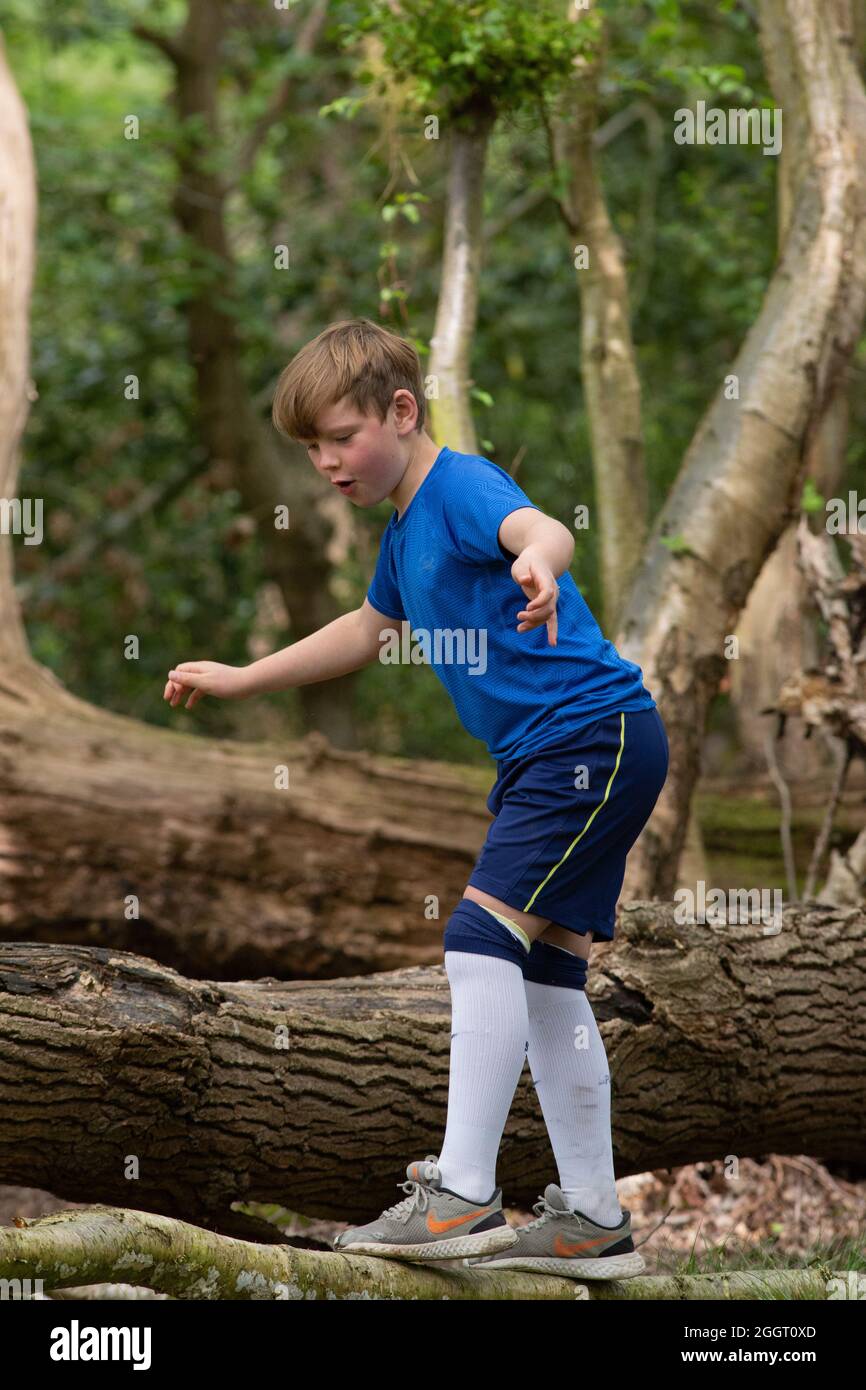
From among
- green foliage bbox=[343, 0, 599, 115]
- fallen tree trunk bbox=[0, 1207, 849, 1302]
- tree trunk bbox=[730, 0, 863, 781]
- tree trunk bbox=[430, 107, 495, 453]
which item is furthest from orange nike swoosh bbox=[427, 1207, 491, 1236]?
green foliage bbox=[343, 0, 599, 115]

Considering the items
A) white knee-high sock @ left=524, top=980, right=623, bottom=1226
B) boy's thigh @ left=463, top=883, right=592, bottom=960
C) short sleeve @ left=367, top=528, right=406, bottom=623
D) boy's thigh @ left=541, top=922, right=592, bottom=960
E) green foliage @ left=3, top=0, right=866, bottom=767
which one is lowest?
white knee-high sock @ left=524, top=980, right=623, bottom=1226

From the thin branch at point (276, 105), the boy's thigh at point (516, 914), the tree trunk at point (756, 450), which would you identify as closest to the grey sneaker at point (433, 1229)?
the boy's thigh at point (516, 914)

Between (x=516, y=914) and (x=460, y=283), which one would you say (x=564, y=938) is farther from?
(x=460, y=283)

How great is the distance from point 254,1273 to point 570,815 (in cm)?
98

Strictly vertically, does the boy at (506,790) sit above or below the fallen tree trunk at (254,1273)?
above

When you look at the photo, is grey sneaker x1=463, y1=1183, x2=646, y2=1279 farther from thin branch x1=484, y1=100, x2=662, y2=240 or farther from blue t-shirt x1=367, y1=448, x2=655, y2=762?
thin branch x1=484, y1=100, x2=662, y2=240

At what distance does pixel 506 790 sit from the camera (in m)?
2.81

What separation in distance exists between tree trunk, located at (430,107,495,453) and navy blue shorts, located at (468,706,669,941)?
92.7 inches

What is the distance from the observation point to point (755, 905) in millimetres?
4094

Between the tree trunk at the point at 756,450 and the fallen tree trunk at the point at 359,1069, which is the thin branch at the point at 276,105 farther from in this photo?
the fallen tree trunk at the point at 359,1069

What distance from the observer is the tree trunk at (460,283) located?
4969mm

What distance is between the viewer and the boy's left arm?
2445mm

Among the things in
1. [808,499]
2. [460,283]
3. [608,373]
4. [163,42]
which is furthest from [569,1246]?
[163,42]
